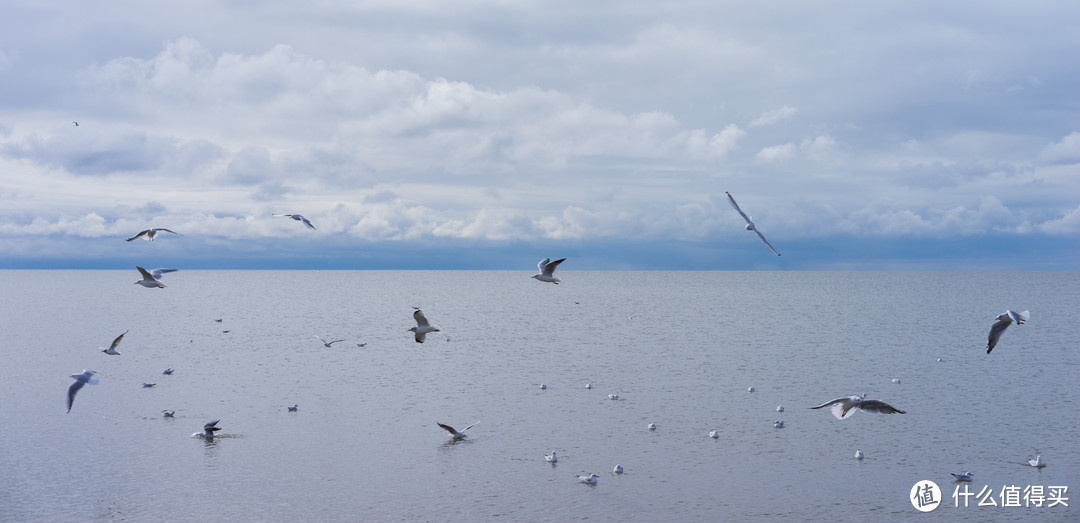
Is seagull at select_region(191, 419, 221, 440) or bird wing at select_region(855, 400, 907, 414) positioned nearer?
bird wing at select_region(855, 400, 907, 414)

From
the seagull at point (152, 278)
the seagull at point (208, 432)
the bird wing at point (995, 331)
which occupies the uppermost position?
the seagull at point (152, 278)

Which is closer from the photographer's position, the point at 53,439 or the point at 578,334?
the point at 53,439

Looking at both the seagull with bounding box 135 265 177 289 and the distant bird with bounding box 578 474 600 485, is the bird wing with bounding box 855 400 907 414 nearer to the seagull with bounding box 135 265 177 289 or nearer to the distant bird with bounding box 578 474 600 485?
the distant bird with bounding box 578 474 600 485

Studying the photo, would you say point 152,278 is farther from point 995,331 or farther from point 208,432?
point 995,331

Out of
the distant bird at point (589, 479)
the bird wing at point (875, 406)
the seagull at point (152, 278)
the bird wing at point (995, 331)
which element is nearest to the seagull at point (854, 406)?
the bird wing at point (875, 406)

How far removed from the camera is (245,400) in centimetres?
3903

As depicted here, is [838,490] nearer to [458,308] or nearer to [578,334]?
[578,334]

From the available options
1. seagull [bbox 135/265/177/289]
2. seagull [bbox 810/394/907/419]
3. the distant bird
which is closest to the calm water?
the distant bird

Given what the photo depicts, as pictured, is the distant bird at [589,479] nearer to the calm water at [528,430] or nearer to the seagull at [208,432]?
the calm water at [528,430]

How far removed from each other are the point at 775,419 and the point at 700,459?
7.58 metres

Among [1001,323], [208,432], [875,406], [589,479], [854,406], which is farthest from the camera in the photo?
[208,432]

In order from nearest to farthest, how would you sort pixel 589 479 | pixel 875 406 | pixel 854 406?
1. pixel 875 406
2. pixel 854 406
3. pixel 589 479

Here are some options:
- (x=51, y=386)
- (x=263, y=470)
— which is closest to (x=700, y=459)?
(x=263, y=470)

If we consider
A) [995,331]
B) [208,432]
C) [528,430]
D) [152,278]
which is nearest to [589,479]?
[528,430]
